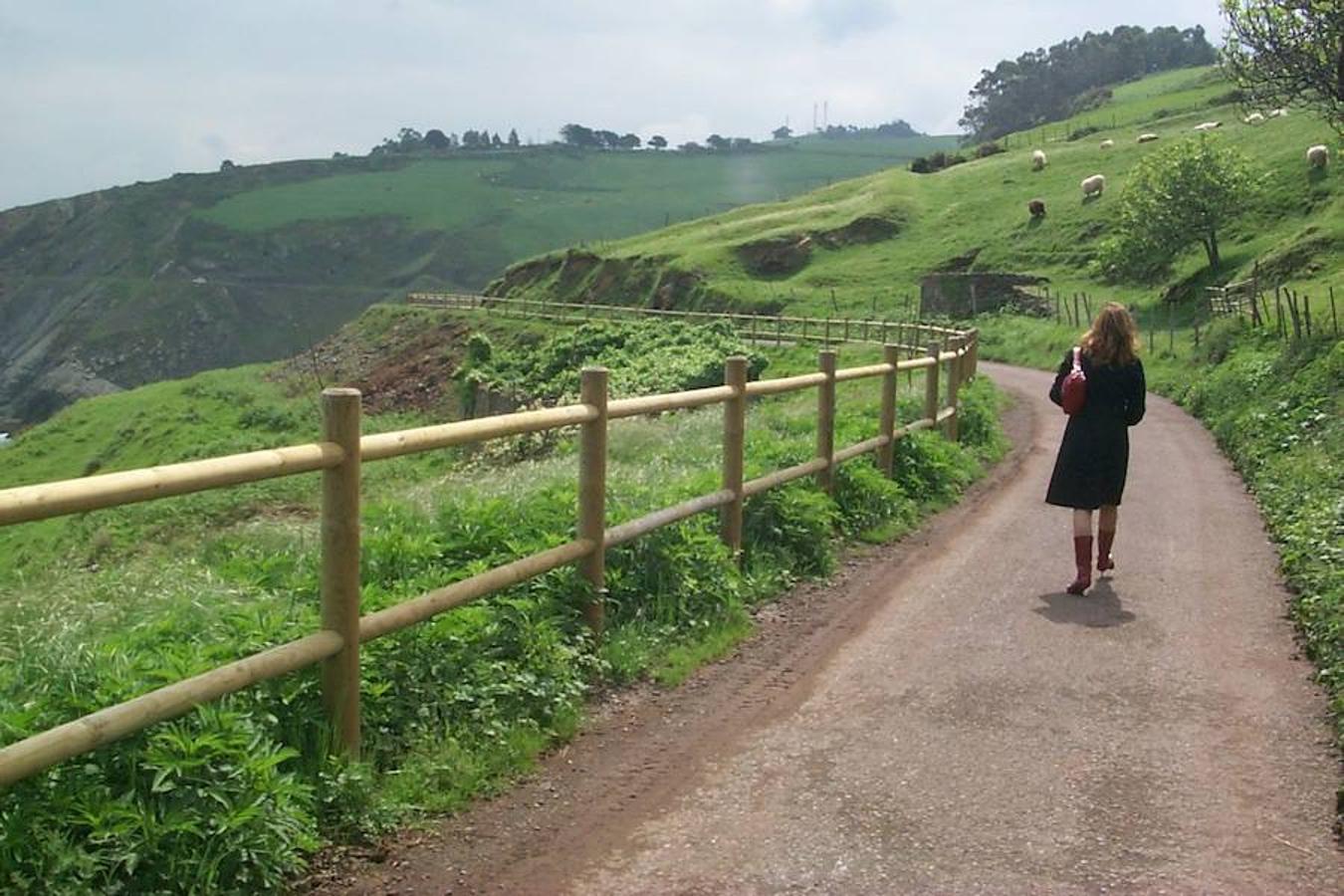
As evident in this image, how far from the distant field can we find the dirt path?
140276 mm

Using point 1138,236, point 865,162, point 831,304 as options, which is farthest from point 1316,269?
point 865,162

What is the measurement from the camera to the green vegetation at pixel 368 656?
11.4 ft

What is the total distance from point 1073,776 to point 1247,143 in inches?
2420

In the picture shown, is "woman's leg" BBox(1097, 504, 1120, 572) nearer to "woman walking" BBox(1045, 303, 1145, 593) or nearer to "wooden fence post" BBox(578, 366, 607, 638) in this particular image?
"woman walking" BBox(1045, 303, 1145, 593)

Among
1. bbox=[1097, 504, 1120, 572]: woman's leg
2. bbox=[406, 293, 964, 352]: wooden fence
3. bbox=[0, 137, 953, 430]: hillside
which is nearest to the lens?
bbox=[1097, 504, 1120, 572]: woman's leg

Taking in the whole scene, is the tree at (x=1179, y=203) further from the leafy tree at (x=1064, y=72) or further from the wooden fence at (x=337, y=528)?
the leafy tree at (x=1064, y=72)

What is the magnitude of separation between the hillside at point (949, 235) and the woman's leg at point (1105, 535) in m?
28.5

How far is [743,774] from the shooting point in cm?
495

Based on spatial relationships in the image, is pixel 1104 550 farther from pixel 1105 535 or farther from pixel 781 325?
pixel 781 325

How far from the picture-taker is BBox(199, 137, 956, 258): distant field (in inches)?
6147

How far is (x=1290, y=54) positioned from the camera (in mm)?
19609

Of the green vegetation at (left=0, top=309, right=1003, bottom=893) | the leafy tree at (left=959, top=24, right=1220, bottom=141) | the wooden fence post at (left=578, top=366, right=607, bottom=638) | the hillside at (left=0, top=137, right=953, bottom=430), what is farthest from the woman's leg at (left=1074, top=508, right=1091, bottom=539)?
the leafy tree at (left=959, top=24, right=1220, bottom=141)

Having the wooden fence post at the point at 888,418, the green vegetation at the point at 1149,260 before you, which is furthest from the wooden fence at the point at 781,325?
the wooden fence post at the point at 888,418

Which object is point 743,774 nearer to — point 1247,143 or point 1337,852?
point 1337,852
